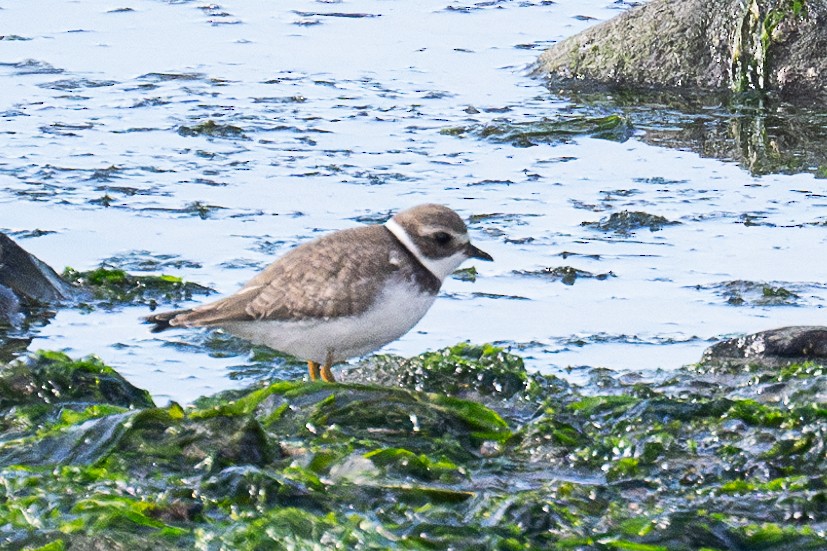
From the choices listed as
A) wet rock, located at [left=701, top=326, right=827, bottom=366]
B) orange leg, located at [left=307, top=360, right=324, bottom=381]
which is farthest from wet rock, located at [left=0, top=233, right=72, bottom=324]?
wet rock, located at [left=701, top=326, right=827, bottom=366]

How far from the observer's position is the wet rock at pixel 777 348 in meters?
7.18

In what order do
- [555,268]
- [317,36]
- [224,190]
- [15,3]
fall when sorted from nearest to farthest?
[555,268]
[224,190]
[317,36]
[15,3]

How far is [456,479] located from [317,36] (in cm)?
971

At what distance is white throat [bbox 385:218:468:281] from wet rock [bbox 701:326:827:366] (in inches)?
52.9

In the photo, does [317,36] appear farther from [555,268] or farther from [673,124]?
[555,268]

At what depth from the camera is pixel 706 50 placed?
12750 millimetres

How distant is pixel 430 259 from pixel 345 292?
0.46m

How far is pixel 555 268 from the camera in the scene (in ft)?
28.2

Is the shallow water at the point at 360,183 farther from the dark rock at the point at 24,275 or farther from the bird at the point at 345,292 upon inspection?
the bird at the point at 345,292

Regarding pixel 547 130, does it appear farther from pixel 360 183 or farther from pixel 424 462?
pixel 424 462

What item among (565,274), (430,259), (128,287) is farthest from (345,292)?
(565,274)

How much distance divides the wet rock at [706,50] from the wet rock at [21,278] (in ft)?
20.1

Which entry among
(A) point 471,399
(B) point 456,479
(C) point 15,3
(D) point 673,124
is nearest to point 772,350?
(A) point 471,399

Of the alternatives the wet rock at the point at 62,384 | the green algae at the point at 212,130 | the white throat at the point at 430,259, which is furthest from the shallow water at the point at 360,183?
the white throat at the point at 430,259
